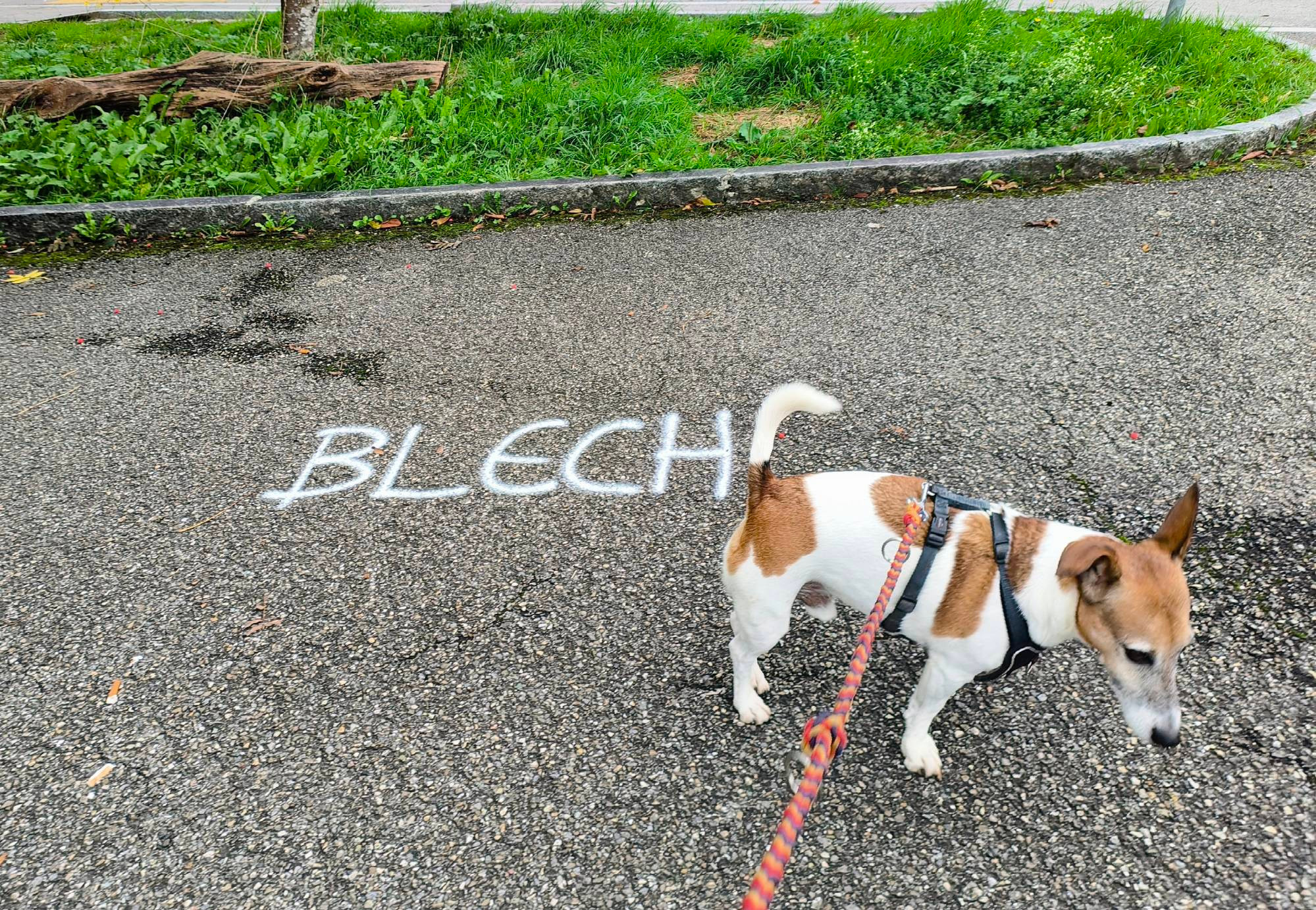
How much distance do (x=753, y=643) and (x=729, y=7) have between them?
9707 mm

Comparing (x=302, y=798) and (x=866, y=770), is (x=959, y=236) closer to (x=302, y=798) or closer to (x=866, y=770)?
(x=866, y=770)

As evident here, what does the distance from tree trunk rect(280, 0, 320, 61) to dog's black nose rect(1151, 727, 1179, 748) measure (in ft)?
24.5

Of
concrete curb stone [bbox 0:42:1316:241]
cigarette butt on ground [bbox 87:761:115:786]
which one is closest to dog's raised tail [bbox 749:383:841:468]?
cigarette butt on ground [bbox 87:761:115:786]

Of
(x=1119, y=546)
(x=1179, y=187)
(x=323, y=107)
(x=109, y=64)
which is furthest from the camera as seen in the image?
(x=109, y=64)

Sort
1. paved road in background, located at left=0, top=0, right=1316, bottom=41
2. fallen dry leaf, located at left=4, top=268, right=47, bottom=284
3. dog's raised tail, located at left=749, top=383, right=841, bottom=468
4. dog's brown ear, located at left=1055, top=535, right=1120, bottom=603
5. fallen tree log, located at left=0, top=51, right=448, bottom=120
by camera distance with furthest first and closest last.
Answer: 1. paved road in background, located at left=0, top=0, right=1316, bottom=41
2. fallen tree log, located at left=0, top=51, right=448, bottom=120
3. fallen dry leaf, located at left=4, top=268, right=47, bottom=284
4. dog's raised tail, located at left=749, top=383, right=841, bottom=468
5. dog's brown ear, located at left=1055, top=535, right=1120, bottom=603

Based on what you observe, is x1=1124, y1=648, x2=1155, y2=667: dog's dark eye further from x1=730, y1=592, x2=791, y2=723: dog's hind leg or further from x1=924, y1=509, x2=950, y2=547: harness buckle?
x1=730, y1=592, x2=791, y2=723: dog's hind leg

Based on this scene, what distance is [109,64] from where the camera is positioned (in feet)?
22.8

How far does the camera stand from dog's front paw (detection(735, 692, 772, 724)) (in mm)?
2209

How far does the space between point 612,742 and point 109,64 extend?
800 cm

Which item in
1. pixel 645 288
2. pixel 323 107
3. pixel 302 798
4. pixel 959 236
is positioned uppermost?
pixel 323 107

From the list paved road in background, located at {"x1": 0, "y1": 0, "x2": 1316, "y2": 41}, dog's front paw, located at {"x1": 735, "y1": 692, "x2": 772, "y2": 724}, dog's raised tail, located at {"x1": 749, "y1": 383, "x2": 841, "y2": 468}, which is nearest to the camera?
dog's raised tail, located at {"x1": 749, "y1": 383, "x2": 841, "y2": 468}

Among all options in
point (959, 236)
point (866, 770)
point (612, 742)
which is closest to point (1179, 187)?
point (959, 236)

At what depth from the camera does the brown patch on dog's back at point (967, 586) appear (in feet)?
6.08

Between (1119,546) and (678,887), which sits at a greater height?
(1119,546)
